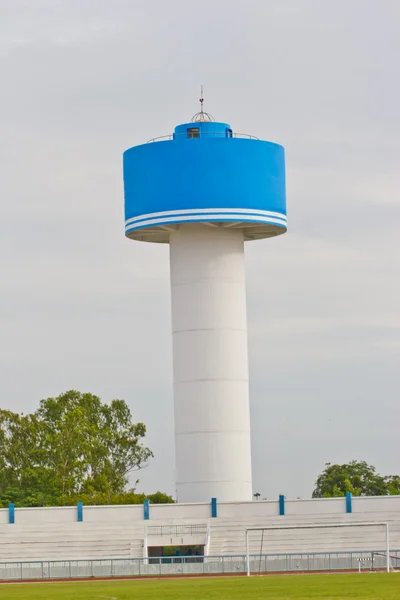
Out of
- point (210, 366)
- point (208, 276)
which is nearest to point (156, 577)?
point (210, 366)

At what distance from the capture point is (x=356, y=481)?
126125 millimetres

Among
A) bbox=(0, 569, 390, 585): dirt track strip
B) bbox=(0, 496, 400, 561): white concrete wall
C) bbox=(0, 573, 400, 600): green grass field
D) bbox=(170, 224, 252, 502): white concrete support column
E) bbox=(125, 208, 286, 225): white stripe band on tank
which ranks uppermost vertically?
bbox=(125, 208, 286, 225): white stripe band on tank

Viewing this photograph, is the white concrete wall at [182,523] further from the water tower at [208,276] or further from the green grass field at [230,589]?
the green grass field at [230,589]

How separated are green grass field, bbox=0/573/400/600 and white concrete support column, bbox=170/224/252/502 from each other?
1720 centimetres

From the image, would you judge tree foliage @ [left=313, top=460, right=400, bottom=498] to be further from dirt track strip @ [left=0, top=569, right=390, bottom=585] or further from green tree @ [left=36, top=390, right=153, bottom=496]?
dirt track strip @ [left=0, top=569, right=390, bottom=585]

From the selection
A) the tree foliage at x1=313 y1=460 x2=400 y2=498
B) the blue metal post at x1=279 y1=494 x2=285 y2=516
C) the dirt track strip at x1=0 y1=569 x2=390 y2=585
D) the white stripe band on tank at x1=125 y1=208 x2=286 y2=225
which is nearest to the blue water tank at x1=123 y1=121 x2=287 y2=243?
the white stripe band on tank at x1=125 y1=208 x2=286 y2=225

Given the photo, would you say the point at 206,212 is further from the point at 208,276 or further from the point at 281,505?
the point at 281,505

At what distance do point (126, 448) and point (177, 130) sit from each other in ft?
198

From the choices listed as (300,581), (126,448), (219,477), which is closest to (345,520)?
(219,477)

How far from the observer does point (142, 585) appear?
174 feet

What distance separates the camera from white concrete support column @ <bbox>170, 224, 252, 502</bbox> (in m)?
74.6

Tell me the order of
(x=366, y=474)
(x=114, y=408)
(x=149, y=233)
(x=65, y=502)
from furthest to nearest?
(x=114, y=408), (x=366, y=474), (x=65, y=502), (x=149, y=233)

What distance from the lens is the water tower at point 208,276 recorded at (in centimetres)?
7469

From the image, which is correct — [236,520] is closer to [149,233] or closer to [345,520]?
[345,520]
